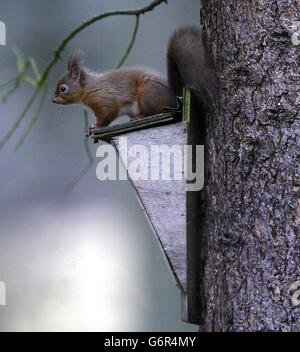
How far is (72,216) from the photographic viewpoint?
137 inches

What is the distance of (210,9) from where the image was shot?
150cm

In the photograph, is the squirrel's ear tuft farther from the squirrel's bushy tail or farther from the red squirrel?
the squirrel's bushy tail

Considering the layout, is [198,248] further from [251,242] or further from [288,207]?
[288,207]

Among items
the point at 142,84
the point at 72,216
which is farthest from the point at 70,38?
the point at 72,216

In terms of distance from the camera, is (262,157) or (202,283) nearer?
(262,157)

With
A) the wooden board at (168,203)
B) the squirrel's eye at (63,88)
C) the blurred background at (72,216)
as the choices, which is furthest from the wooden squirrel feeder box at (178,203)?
the blurred background at (72,216)

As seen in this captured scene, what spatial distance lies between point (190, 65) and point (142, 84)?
0.27 m

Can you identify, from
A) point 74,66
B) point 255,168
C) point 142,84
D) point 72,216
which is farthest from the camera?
point 72,216

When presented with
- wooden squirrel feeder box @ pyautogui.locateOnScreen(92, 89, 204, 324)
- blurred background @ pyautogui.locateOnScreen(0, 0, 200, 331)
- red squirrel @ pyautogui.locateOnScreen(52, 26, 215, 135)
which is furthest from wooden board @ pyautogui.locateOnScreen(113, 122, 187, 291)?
blurred background @ pyautogui.locateOnScreen(0, 0, 200, 331)

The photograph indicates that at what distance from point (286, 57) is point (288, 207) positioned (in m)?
0.31

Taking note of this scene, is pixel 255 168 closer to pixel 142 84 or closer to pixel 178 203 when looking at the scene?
pixel 178 203

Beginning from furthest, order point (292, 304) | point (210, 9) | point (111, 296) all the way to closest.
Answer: point (111, 296), point (210, 9), point (292, 304)

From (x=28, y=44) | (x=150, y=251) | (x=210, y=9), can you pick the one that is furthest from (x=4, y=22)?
(x=210, y=9)

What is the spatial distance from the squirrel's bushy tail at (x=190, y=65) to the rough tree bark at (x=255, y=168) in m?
0.03
